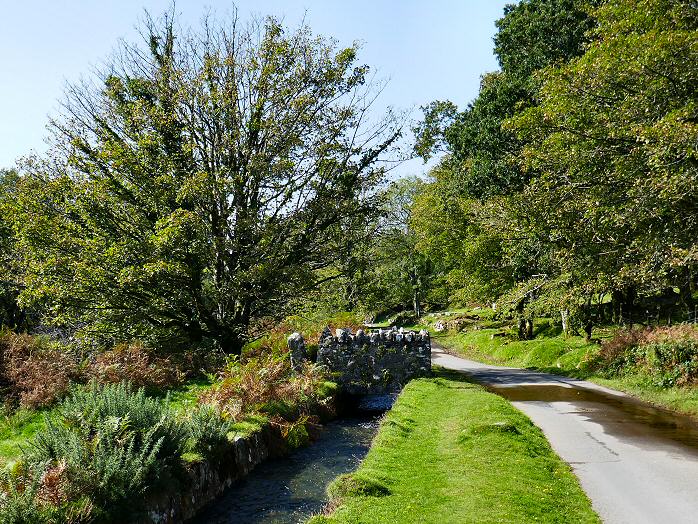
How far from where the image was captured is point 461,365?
3120 cm

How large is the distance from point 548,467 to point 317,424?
7917 mm

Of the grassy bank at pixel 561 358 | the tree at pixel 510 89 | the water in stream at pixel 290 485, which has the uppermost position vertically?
the tree at pixel 510 89

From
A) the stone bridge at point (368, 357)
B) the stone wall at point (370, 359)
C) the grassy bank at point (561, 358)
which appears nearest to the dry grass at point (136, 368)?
the stone bridge at point (368, 357)

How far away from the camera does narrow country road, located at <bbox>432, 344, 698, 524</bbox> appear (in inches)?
339

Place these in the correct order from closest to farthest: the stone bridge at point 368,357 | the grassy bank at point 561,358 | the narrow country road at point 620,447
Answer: the narrow country road at point 620,447 < the grassy bank at point 561,358 < the stone bridge at point 368,357

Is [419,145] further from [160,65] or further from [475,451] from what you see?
[475,451]

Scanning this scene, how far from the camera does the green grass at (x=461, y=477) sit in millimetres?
8367

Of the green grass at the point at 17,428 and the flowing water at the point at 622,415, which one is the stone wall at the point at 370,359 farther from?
the green grass at the point at 17,428

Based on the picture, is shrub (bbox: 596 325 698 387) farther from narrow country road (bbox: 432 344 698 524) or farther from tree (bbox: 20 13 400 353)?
tree (bbox: 20 13 400 353)

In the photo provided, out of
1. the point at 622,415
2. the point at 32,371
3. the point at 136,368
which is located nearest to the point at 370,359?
the point at 136,368

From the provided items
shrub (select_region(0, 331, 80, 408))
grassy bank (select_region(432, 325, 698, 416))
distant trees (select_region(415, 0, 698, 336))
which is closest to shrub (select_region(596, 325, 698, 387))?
grassy bank (select_region(432, 325, 698, 416))

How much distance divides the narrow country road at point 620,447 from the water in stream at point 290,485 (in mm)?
5202

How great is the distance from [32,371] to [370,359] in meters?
12.7

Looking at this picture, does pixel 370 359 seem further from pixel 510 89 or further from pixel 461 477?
pixel 510 89
